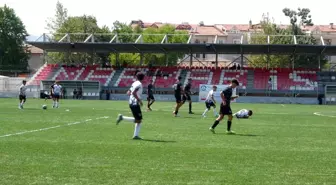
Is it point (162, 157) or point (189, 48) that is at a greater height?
point (189, 48)

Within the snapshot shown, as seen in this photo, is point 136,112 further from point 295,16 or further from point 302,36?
point 295,16

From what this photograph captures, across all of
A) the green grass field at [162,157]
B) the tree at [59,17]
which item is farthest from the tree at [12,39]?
the green grass field at [162,157]

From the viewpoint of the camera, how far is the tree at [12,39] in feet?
342

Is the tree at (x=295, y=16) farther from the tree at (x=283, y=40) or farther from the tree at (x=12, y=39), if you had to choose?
the tree at (x=12, y=39)

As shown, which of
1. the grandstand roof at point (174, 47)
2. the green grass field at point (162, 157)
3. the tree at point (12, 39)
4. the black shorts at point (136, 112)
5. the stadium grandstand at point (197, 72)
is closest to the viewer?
the green grass field at point (162, 157)

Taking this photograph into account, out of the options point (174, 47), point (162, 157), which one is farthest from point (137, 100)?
point (174, 47)

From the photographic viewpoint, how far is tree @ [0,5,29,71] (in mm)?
104312

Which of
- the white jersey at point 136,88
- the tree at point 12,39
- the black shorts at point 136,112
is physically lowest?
the black shorts at point 136,112

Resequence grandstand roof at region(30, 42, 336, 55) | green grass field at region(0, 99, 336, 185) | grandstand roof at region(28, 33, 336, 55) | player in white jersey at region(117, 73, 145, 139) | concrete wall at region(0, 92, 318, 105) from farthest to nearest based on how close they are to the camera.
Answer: grandstand roof at region(30, 42, 336, 55) → grandstand roof at region(28, 33, 336, 55) → concrete wall at region(0, 92, 318, 105) → player in white jersey at region(117, 73, 145, 139) → green grass field at region(0, 99, 336, 185)

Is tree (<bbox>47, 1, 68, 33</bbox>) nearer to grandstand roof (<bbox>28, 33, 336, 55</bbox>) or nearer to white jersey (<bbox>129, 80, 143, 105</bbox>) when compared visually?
grandstand roof (<bbox>28, 33, 336, 55</bbox>)

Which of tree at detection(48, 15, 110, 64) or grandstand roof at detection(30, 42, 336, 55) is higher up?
tree at detection(48, 15, 110, 64)

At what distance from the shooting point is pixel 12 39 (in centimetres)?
10619

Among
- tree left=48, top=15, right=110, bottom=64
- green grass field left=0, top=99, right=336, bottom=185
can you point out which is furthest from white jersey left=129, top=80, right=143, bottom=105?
tree left=48, top=15, right=110, bottom=64

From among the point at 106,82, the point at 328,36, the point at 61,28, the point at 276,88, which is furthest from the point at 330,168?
the point at 328,36
